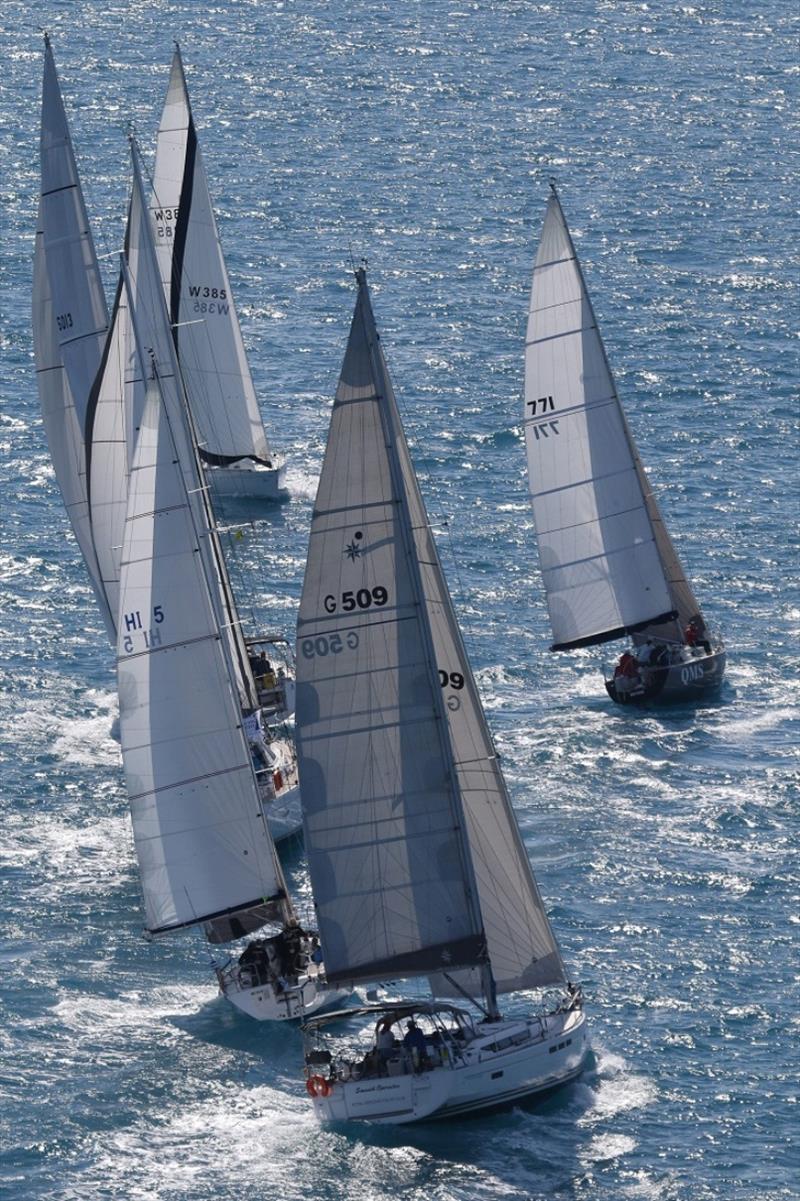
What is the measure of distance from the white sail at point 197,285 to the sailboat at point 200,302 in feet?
0.11

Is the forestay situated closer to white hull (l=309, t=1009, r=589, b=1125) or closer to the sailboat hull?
white hull (l=309, t=1009, r=589, b=1125)

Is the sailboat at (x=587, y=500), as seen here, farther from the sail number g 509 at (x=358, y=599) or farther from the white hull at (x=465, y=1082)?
the sail number g 509 at (x=358, y=599)

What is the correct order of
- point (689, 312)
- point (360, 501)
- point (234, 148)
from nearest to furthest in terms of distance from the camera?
point (360, 501) → point (689, 312) → point (234, 148)

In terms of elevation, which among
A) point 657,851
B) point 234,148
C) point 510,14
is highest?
point 510,14

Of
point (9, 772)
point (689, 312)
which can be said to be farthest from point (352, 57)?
point (9, 772)

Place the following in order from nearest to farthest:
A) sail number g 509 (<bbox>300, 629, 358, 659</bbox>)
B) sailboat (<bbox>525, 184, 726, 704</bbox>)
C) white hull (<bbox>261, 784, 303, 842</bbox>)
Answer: sail number g 509 (<bbox>300, 629, 358, 659</bbox>)
white hull (<bbox>261, 784, 303, 842</bbox>)
sailboat (<bbox>525, 184, 726, 704</bbox>)

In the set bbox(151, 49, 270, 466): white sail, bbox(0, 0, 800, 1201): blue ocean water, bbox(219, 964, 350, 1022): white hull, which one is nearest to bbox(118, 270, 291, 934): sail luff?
bbox(219, 964, 350, 1022): white hull

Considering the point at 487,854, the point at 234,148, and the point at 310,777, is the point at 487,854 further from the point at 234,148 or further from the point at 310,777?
the point at 234,148

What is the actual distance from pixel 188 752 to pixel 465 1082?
10853 millimetres

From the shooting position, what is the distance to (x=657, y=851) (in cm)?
7631

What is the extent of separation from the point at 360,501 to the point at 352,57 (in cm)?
10680

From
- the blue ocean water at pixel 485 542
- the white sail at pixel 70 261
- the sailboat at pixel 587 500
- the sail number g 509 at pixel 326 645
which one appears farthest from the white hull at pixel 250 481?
the sail number g 509 at pixel 326 645

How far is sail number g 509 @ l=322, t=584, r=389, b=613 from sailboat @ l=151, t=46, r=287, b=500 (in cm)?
2787

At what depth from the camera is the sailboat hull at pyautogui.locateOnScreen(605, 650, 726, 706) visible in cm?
8594
